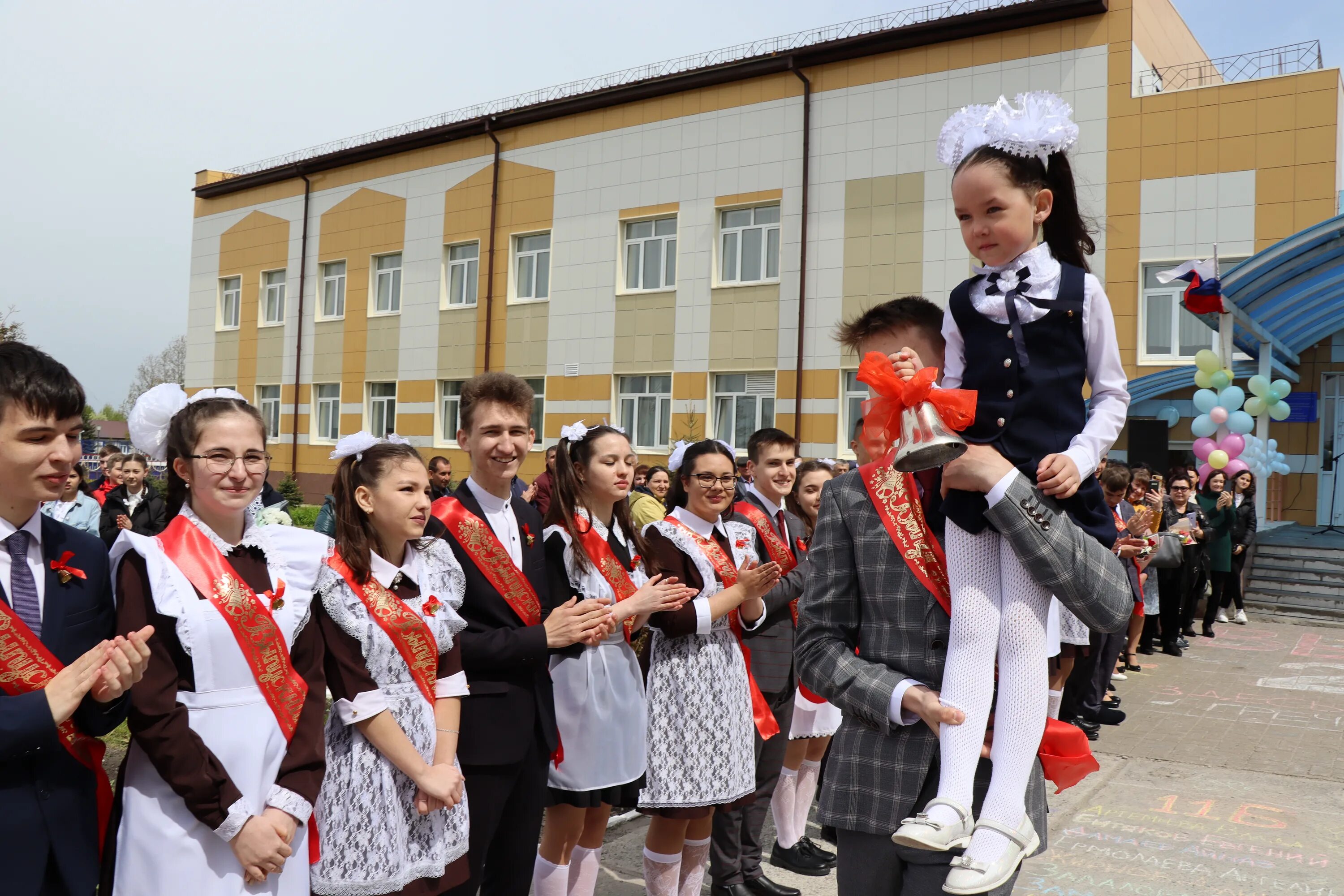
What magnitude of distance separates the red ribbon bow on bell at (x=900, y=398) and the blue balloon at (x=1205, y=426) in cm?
1240

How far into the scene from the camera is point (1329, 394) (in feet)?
47.9

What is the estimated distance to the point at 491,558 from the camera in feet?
10.5

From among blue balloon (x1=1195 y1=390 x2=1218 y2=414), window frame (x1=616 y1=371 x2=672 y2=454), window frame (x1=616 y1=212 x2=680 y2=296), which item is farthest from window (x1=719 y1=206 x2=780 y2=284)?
blue balloon (x1=1195 y1=390 x2=1218 y2=414)

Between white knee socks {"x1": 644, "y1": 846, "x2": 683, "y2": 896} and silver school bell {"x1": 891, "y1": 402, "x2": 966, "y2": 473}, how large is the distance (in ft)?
8.47

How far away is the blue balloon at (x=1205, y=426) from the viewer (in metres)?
12.4

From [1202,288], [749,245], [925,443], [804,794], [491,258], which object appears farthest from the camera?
[491,258]

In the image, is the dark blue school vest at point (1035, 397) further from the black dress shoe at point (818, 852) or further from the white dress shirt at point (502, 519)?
the black dress shoe at point (818, 852)

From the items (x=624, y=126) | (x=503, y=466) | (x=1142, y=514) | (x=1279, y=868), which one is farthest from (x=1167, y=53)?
(x=503, y=466)

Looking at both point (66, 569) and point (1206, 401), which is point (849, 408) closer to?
point (1206, 401)

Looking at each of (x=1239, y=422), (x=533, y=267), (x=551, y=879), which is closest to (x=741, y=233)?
(x=533, y=267)

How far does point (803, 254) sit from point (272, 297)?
1496 centimetres

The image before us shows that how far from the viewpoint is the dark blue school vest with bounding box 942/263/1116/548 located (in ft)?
5.67

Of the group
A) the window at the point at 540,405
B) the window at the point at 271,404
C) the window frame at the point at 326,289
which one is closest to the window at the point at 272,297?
the window frame at the point at 326,289

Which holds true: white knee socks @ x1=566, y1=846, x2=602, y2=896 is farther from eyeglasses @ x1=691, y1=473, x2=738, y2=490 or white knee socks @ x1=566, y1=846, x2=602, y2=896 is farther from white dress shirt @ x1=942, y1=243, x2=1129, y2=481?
white dress shirt @ x1=942, y1=243, x2=1129, y2=481
